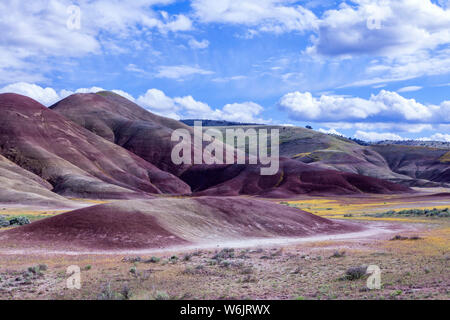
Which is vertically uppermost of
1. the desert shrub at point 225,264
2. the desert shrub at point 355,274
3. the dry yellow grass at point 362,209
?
the desert shrub at point 355,274

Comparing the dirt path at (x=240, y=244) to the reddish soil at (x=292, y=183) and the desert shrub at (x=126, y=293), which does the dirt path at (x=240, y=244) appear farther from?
the reddish soil at (x=292, y=183)

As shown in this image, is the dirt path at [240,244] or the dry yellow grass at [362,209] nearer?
the dirt path at [240,244]

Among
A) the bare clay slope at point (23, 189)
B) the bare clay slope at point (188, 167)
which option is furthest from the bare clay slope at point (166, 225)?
the bare clay slope at point (188, 167)

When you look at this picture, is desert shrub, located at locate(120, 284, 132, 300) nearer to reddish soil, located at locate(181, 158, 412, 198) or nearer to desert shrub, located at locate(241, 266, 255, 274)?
desert shrub, located at locate(241, 266, 255, 274)

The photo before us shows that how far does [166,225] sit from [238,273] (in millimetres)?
13346

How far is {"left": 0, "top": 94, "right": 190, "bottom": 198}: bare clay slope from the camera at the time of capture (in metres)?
89.7

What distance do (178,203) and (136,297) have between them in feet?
75.3

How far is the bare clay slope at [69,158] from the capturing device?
294ft

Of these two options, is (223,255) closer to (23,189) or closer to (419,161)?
(23,189)

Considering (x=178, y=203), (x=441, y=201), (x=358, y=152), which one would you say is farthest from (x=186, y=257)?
(x=358, y=152)

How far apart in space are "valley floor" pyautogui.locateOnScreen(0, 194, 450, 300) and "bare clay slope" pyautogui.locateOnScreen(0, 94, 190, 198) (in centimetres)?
6521

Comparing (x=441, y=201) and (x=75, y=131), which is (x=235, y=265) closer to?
(x=441, y=201)

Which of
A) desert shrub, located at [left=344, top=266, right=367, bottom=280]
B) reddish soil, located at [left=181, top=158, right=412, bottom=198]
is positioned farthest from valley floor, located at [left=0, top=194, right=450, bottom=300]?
reddish soil, located at [left=181, top=158, right=412, bottom=198]

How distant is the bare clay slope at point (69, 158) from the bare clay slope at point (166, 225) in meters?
53.9
